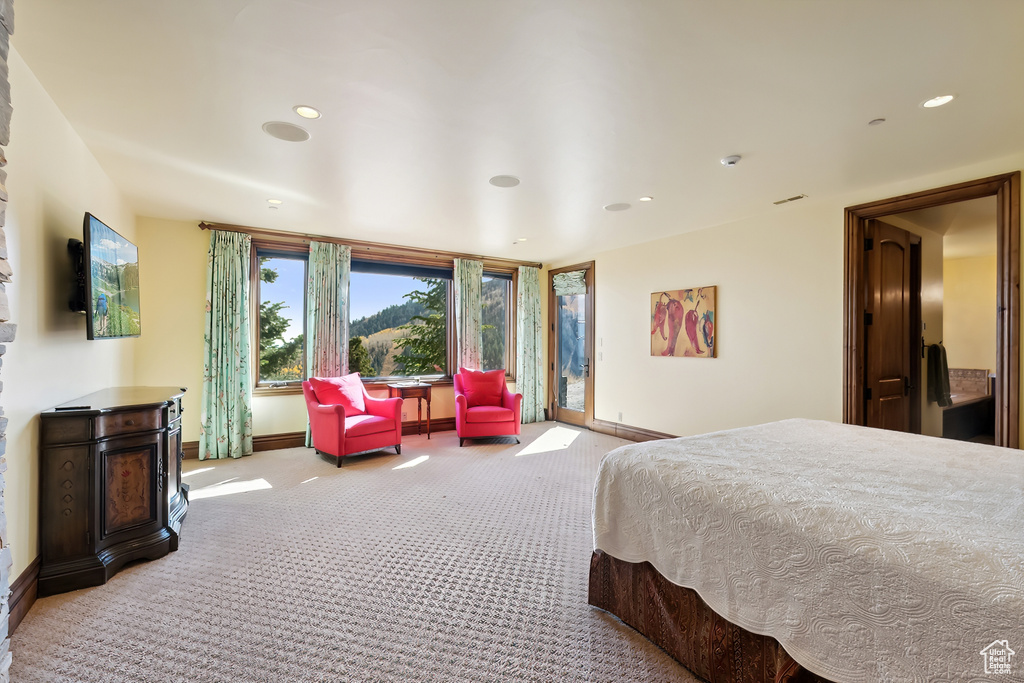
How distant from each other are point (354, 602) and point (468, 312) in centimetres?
459

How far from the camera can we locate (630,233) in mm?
5254

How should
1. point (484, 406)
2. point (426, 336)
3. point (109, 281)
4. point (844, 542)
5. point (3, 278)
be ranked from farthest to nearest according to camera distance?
point (426, 336), point (484, 406), point (109, 281), point (3, 278), point (844, 542)

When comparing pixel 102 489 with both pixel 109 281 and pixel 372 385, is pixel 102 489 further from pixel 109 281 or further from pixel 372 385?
pixel 372 385

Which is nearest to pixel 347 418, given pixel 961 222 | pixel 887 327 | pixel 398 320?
pixel 398 320

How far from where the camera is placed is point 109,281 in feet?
9.50

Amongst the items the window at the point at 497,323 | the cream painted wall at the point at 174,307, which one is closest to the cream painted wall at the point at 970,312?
the window at the point at 497,323

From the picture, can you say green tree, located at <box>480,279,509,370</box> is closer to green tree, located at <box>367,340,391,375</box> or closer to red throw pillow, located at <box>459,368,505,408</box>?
red throw pillow, located at <box>459,368,505,408</box>

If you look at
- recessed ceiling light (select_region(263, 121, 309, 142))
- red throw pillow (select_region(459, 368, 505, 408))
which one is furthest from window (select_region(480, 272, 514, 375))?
recessed ceiling light (select_region(263, 121, 309, 142))

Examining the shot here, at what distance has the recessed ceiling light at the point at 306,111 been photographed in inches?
96.1

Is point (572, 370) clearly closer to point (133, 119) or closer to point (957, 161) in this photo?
point (957, 161)

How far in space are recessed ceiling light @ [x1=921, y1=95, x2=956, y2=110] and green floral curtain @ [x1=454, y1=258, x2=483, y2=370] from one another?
4.97 meters

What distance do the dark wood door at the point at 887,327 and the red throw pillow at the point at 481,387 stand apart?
Answer: 3.86 metres

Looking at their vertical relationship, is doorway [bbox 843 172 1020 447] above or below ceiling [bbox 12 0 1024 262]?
below

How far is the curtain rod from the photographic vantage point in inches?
197
